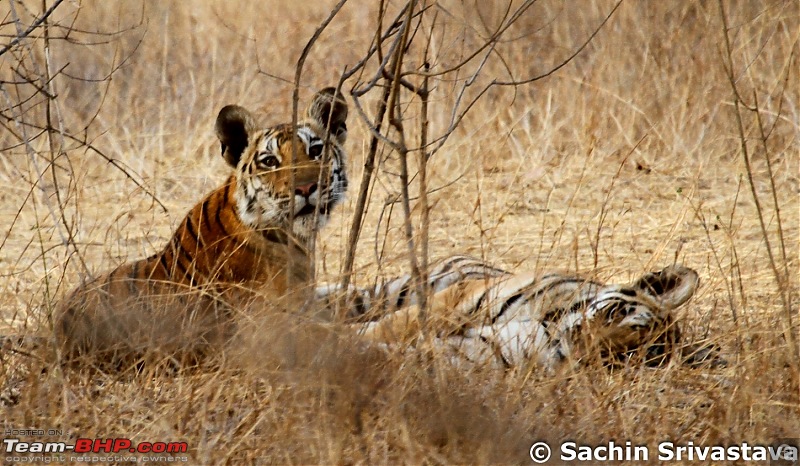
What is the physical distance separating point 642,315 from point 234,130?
177 cm

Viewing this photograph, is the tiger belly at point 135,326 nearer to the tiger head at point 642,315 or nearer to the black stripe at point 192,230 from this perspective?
the black stripe at point 192,230

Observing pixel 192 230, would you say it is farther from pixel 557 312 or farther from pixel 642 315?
pixel 642 315

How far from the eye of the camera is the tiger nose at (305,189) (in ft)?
13.8

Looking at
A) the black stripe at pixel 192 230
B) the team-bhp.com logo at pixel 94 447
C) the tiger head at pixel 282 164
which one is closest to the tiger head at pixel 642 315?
the tiger head at pixel 282 164

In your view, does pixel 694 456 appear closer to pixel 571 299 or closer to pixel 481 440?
pixel 481 440

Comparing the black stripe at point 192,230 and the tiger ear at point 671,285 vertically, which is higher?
the black stripe at point 192,230

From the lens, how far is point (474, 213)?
480 centimetres

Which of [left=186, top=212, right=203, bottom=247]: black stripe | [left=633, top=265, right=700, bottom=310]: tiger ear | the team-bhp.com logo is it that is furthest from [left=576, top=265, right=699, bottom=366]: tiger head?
[left=186, top=212, right=203, bottom=247]: black stripe

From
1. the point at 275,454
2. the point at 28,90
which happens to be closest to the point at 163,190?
the point at 28,90

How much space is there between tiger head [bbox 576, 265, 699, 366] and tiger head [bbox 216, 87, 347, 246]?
112cm

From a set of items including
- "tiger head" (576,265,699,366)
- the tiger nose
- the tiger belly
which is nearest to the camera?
the tiger belly

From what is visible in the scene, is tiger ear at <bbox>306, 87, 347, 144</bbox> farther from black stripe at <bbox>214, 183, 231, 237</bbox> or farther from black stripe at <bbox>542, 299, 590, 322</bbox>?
black stripe at <bbox>542, 299, 590, 322</bbox>

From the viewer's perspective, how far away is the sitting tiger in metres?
3.33

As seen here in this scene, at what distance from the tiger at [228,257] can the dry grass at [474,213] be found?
0.12m
